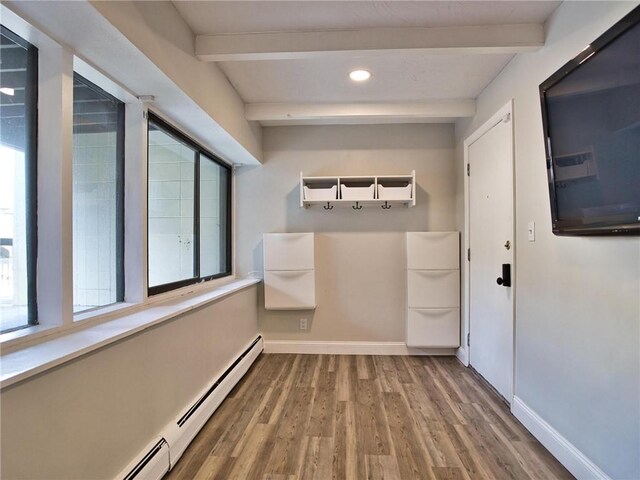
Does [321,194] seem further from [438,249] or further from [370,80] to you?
[438,249]

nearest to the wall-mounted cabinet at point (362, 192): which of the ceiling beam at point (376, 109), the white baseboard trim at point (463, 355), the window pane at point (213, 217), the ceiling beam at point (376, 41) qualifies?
the ceiling beam at point (376, 109)

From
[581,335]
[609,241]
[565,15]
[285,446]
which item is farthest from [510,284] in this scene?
[285,446]

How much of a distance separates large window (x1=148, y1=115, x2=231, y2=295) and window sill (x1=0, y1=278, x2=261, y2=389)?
12.3 inches

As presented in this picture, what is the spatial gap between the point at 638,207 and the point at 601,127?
365 mm

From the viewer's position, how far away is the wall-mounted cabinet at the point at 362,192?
2994 mm

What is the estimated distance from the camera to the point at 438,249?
10.1ft

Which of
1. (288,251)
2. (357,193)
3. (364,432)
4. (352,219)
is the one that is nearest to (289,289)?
(288,251)

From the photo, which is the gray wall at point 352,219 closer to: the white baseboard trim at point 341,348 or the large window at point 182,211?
the white baseboard trim at point 341,348

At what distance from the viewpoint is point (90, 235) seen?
5.13 ft

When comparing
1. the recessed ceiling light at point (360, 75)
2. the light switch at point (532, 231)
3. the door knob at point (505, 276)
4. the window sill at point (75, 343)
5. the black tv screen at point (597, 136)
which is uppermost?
the recessed ceiling light at point (360, 75)

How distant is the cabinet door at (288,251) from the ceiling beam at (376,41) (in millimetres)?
1701

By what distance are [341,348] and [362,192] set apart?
65.0 inches

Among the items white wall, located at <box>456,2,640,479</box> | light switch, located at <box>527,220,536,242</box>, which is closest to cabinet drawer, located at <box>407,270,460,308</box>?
white wall, located at <box>456,2,640,479</box>

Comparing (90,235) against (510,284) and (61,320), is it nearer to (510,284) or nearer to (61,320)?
(61,320)
